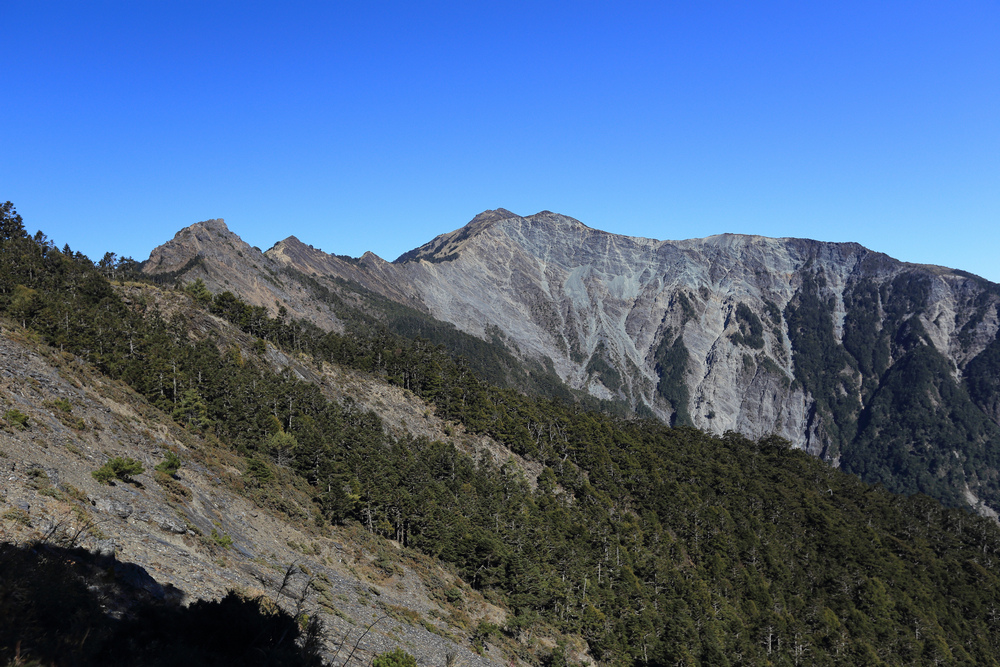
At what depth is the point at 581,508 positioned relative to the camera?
105 meters

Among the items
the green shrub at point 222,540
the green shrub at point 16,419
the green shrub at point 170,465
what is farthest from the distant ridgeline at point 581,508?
the green shrub at point 16,419

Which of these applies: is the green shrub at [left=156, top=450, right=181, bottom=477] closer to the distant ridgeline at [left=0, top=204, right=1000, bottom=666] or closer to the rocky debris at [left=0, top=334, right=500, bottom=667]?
the rocky debris at [left=0, top=334, right=500, bottom=667]

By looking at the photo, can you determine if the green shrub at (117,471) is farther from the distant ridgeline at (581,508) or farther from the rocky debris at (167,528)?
the distant ridgeline at (581,508)

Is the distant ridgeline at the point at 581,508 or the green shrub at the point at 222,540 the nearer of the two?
the green shrub at the point at 222,540

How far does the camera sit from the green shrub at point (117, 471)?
Answer: 28203mm

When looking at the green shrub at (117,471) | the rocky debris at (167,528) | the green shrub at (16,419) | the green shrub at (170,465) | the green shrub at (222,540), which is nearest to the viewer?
the rocky debris at (167,528)

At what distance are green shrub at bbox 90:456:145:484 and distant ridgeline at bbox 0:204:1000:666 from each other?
14.3 m

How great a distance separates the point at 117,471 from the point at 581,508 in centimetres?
8753

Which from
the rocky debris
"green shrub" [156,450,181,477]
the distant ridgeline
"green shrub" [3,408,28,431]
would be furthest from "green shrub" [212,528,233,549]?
the distant ridgeline

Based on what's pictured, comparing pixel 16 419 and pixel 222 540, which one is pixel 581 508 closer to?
pixel 222 540

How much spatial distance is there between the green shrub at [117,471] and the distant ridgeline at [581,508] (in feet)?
46.8

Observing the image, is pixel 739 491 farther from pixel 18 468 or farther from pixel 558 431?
pixel 18 468

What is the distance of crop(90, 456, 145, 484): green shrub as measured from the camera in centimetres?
2820

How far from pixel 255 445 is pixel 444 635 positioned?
33.5 m
